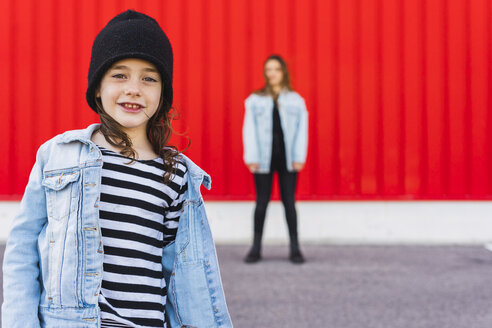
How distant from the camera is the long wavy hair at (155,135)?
→ 144cm

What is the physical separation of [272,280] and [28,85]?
3.41m

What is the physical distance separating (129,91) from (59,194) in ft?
1.17

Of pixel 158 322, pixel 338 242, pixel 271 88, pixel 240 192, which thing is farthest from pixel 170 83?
pixel 338 242

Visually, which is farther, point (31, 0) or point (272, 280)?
point (31, 0)

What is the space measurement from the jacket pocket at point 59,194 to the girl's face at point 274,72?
3.21 meters

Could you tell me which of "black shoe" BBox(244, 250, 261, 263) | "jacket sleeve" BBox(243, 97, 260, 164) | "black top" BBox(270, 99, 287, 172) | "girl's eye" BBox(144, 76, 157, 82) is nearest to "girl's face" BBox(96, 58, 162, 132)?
"girl's eye" BBox(144, 76, 157, 82)

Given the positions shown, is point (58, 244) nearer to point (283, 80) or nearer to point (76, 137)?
point (76, 137)

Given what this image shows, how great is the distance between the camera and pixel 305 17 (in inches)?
203

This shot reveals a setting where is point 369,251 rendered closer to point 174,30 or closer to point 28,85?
point 174,30

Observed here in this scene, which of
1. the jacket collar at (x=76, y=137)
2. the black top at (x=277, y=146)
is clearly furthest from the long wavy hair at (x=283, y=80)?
the jacket collar at (x=76, y=137)

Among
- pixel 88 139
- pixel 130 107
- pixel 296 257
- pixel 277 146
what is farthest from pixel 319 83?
pixel 88 139

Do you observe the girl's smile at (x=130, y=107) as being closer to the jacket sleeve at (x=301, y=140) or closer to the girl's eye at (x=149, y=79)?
the girl's eye at (x=149, y=79)

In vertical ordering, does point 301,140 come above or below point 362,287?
above

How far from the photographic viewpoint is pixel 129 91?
55.3 inches
